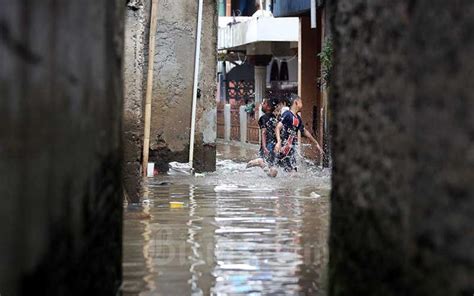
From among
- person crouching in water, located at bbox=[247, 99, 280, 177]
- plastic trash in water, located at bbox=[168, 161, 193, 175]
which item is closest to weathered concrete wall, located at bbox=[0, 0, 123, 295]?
plastic trash in water, located at bbox=[168, 161, 193, 175]

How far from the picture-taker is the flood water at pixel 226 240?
5914 mm

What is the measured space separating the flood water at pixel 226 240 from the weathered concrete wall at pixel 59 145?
1246mm

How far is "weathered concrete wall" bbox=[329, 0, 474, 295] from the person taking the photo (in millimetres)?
3246

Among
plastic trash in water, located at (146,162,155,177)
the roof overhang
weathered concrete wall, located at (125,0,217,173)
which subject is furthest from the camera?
the roof overhang

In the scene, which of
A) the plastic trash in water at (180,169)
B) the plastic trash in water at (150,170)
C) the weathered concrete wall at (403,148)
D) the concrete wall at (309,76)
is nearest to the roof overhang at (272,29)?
the concrete wall at (309,76)

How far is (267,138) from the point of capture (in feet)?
52.3

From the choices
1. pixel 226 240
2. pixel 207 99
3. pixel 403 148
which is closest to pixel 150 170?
pixel 207 99

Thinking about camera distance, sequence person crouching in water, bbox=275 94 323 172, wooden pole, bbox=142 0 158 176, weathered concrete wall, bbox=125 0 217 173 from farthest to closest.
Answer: weathered concrete wall, bbox=125 0 217 173, person crouching in water, bbox=275 94 323 172, wooden pole, bbox=142 0 158 176

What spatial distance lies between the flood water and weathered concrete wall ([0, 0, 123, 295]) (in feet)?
4.09

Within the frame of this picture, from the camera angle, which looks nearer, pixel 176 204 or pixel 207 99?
pixel 176 204

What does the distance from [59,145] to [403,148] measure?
1.38 m

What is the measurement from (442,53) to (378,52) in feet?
2.36

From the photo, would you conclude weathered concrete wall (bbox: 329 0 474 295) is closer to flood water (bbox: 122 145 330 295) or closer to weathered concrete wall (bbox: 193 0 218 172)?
flood water (bbox: 122 145 330 295)

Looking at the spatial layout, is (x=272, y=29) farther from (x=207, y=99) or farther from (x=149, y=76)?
(x=149, y=76)
